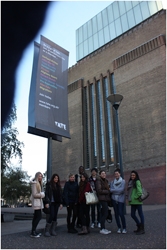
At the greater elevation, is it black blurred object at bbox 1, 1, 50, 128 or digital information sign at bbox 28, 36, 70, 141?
black blurred object at bbox 1, 1, 50, 128

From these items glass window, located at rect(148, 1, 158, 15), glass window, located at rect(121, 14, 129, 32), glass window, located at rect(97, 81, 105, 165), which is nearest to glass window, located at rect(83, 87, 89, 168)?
glass window, located at rect(97, 81, 105, 165)

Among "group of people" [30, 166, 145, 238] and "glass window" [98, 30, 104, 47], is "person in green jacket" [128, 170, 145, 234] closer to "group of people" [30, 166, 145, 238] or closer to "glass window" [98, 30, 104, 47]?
"group of people" [30, 166, 145, 238]

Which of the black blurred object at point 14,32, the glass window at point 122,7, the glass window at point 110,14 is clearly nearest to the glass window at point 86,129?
the glass window at point 110,14

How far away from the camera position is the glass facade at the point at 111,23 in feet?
98.3

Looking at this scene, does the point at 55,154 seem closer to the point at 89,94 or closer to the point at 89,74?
the point at 89,94

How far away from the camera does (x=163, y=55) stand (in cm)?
2370

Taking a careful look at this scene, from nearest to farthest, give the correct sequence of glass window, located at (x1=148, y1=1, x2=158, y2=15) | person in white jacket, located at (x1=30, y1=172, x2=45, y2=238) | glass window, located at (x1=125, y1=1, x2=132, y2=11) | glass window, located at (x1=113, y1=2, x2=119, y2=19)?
person in white jacket, located at (x1=30, y1=172, x2=45, y2=238), glass window, located at (x1=148, y1=1, x2=158, y2=15), glass window, located at (x1=125, y1=1, x2=132, y2=11), glass window, located at (x1=113, y1=2, x2=119, y2=19)

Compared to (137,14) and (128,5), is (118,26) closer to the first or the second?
(137,14)

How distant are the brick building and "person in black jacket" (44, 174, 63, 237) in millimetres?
17287

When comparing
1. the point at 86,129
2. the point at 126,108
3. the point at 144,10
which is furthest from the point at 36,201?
the point at 144,10

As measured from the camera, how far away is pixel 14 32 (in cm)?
1055

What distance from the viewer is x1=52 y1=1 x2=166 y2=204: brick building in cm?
2212

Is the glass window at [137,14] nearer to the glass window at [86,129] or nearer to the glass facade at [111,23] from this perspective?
the glass facade at [111,23]

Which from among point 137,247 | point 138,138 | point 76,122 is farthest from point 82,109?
point 137,247
